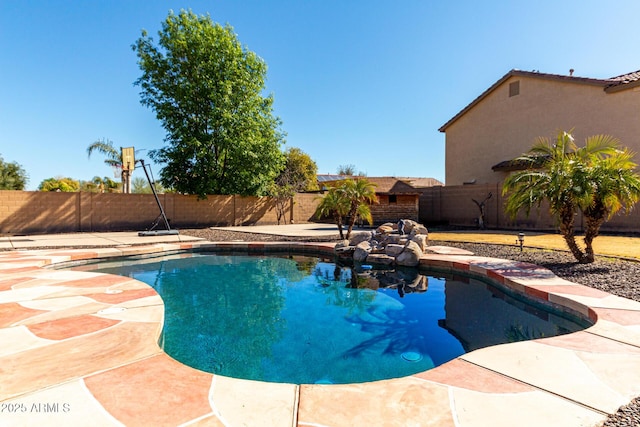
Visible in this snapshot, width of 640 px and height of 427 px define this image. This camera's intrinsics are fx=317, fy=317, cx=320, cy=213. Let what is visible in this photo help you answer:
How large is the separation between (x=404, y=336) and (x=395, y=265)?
3.86m

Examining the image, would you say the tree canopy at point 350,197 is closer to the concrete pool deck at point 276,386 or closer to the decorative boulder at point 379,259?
the decorative boulder at point 379,259

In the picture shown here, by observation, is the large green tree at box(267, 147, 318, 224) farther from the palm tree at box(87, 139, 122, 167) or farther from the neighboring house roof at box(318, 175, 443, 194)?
the palm tree at box(87, 139, 122, 167)

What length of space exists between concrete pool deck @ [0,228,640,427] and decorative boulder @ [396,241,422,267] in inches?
157

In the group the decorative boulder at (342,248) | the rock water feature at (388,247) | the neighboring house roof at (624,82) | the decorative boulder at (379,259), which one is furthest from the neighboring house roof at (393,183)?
the neighboring house roof at (624,82)

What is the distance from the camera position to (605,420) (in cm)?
164

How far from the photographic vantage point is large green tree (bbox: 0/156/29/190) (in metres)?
24.2

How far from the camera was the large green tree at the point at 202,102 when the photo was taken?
15.3 m

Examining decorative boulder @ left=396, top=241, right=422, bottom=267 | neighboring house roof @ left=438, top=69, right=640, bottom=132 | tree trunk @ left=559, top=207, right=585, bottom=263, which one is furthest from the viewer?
neighboring house roof @ left=438, top=69, right=640, bottom=132

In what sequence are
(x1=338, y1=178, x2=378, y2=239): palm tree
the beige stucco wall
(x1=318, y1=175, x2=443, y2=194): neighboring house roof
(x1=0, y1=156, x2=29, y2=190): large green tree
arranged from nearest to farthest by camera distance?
(x1=338, y1=178, x2=378, y2=239): palm tree
the beige stucco wall
(x1=318, y1=175, x2=443, y2=194): neighboring house roof
(x1=0, y1=156, x2=29, y2=190): large green tree

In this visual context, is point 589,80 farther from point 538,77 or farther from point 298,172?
point 298,172

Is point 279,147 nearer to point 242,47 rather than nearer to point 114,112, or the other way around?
point 242,47

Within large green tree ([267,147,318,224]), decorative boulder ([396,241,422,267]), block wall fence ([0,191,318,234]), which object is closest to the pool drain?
decorative boulder ([396,241,422,267])

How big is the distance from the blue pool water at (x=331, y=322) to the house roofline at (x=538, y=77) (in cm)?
1417

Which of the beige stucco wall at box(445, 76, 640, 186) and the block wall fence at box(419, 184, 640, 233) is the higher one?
the beige stucco wall at box(445, 76, 640, 186)
